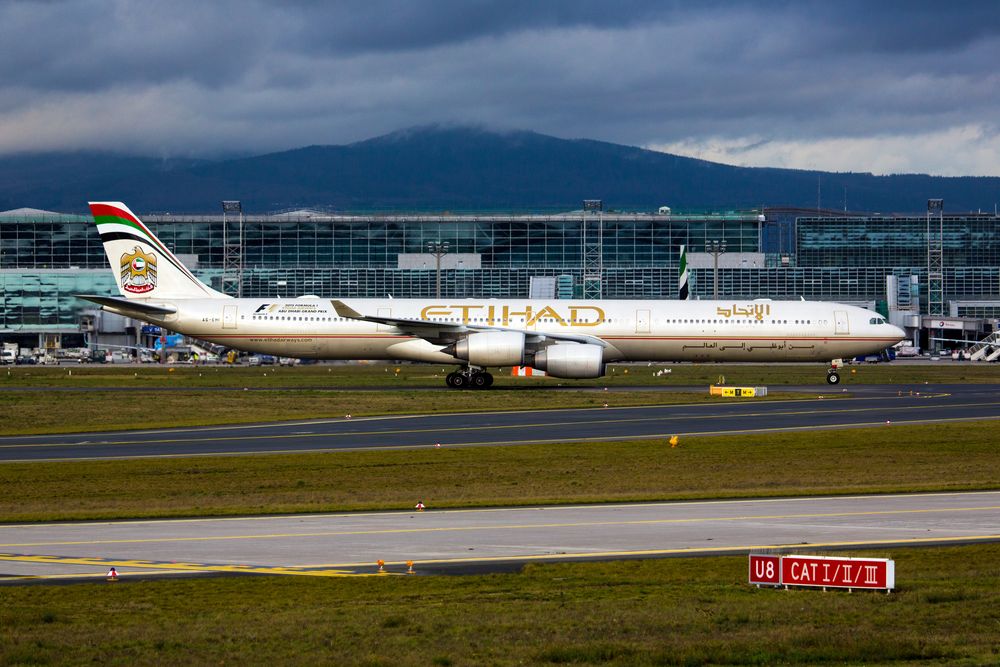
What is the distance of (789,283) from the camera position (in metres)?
161

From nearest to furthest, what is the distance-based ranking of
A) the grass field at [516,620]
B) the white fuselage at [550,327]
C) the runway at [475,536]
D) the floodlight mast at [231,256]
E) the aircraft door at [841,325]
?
1. the grass field at [516,620]
2. the runway at [475,536]
3. the white fuselage at [550,327]
4. the aircraft door at [841,325]
5. the floodlight mast at [231,256]

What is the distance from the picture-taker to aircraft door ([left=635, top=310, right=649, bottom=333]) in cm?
6250

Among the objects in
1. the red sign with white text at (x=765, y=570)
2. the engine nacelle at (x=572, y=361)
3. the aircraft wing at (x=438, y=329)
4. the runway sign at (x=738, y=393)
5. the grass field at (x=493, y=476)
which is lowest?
the grass field at (x=493, y=476)

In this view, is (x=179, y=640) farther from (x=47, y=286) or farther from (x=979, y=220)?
(x=979, y=220)

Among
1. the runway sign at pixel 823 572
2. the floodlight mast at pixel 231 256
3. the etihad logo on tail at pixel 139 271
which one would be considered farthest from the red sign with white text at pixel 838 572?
the floodlight mast at pixel 231 256

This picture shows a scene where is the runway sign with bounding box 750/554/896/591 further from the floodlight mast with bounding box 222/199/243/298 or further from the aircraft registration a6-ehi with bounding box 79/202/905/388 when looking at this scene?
the floodlight mast with bounding box 222/199/243/298

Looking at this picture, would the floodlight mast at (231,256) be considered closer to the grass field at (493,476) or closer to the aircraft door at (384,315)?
the aircraft door at (384,315)

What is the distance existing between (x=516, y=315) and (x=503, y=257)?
347 feet

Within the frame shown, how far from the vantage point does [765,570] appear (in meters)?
16.1

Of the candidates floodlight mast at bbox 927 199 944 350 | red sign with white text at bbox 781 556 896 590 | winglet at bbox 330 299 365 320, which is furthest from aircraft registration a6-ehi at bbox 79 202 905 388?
floodlight mast at bbox 927 199 944 350

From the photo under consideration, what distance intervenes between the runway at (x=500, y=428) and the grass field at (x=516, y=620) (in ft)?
61.8

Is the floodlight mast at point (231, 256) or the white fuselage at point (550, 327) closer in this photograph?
the white fuselage at point (550, 327)

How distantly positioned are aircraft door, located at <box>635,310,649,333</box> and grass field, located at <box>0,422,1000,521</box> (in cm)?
2571

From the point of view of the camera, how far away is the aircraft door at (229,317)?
63156 mm
